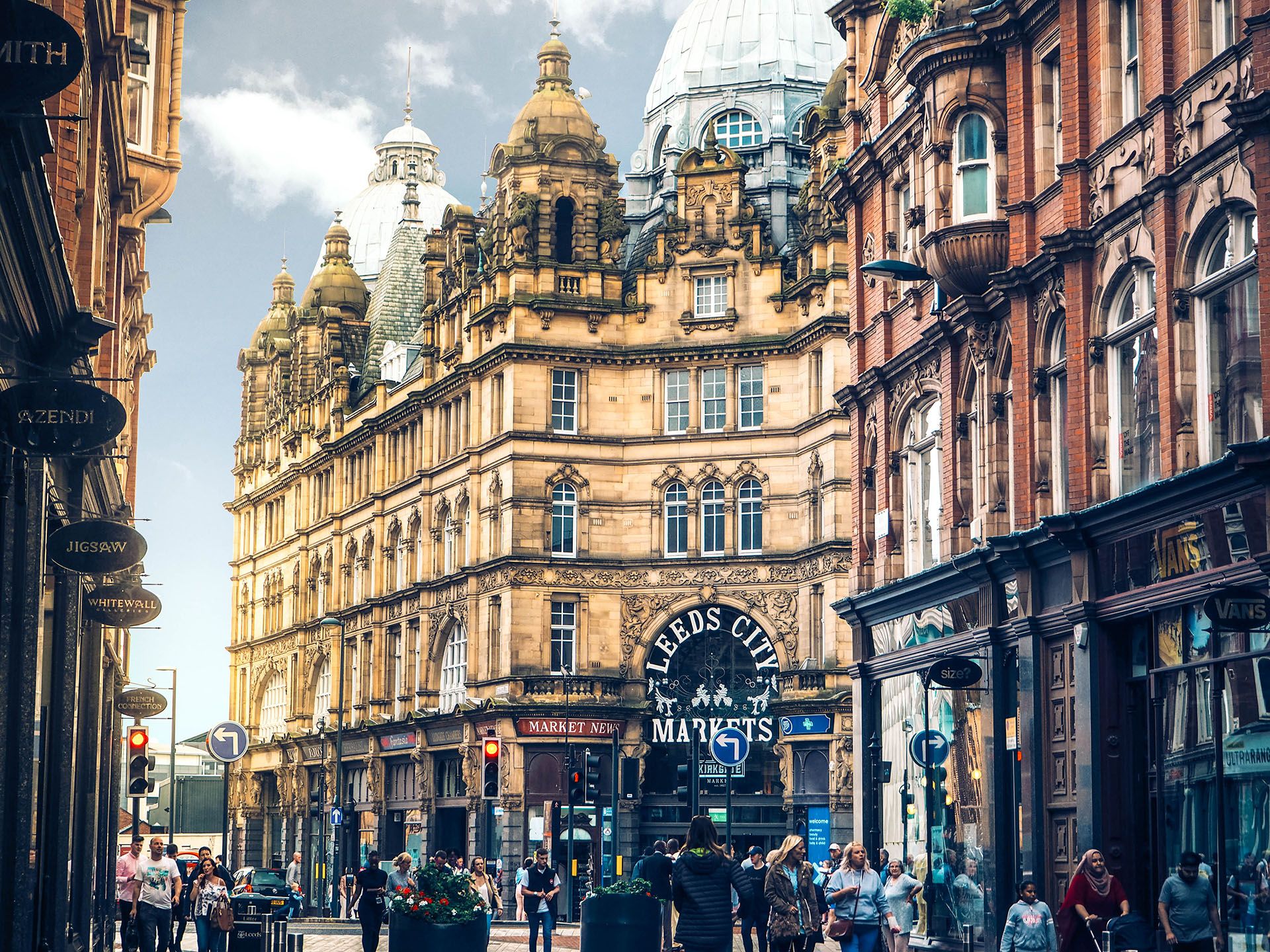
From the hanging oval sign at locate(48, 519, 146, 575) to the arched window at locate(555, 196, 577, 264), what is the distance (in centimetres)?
4726

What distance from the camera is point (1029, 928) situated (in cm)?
2209

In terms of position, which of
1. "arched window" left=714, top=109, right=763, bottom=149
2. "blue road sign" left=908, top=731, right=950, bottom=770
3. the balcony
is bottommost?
"blue road sign" left=908, top=731, right=950, bottom=770

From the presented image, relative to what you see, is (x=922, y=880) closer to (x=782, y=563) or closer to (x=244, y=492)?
(x=782, y=563)

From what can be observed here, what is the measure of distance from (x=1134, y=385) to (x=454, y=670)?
4654 cm

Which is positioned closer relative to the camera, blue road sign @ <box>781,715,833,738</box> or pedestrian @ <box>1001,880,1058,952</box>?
pedestrian @ <box>1001,880,1058,952</box>

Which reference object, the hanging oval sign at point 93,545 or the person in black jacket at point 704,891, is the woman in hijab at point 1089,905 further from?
the hanging oval sign at point 93,545

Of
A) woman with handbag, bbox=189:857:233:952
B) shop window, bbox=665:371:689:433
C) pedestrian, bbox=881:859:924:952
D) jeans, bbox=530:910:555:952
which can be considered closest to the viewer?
pedestrian, bbox=881:859:924:952

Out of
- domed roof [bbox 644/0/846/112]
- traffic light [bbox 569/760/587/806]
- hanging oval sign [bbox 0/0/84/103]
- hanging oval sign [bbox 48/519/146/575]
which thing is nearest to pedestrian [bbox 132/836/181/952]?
hanging oval sign [bbox 48/519/146/575]

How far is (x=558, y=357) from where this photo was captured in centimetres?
6681

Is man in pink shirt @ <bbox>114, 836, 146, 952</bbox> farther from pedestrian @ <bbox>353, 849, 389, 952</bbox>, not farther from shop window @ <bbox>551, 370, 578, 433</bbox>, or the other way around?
shop window @ <bbox>551, 370, 578, 433</bbox>

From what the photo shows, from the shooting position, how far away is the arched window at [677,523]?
220ft

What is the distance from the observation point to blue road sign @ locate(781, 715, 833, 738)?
6122 centimetres

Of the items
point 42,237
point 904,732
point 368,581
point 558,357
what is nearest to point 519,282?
point 558,357

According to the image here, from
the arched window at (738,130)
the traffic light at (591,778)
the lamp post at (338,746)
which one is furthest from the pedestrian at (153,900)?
the arched window at (738,130)
